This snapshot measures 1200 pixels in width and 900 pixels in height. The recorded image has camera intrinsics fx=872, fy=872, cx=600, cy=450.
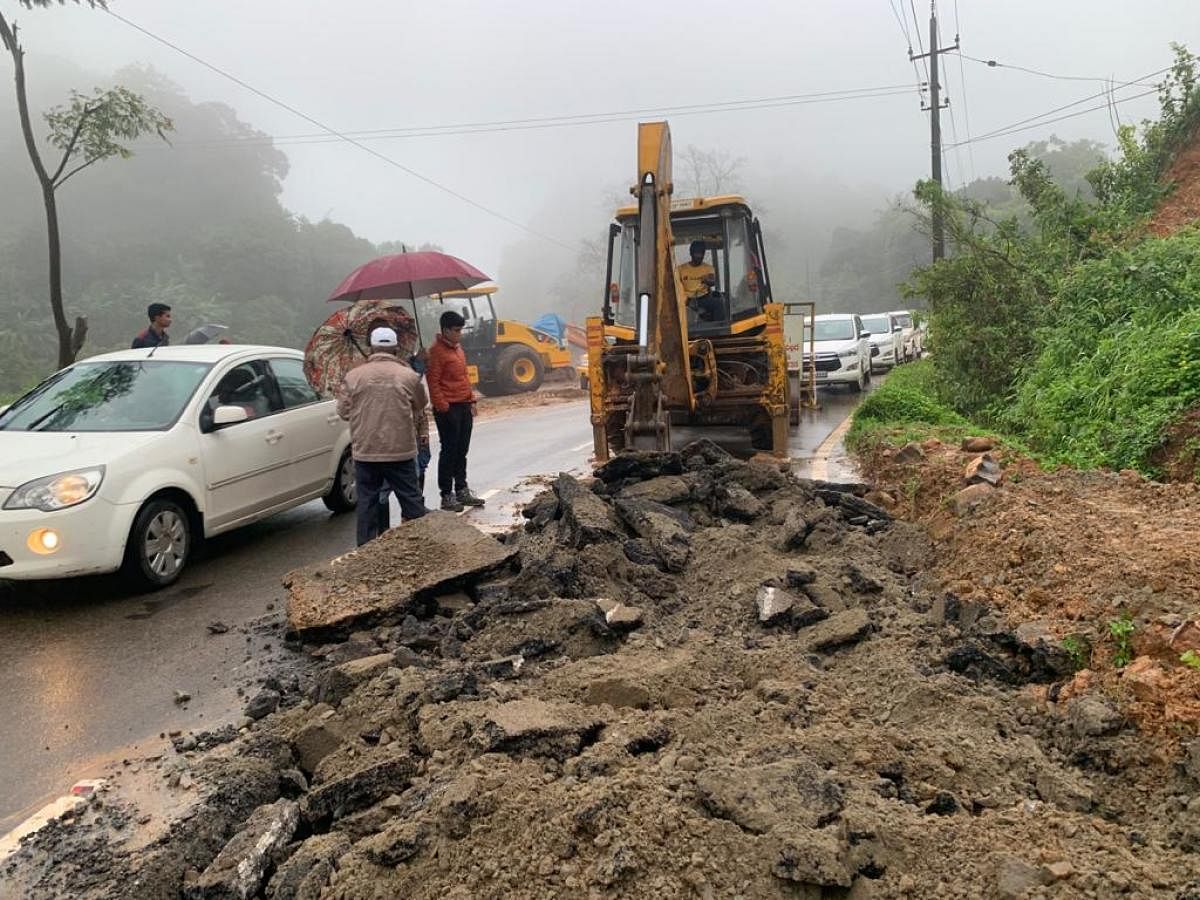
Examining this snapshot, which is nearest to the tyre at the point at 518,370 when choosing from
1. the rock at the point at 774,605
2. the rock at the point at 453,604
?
the rock at the point at 453,604

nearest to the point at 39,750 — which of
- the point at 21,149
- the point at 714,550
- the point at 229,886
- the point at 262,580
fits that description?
the point at 229,886

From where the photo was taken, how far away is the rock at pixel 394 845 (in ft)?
8.79

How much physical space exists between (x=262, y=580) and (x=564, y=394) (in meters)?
17.1

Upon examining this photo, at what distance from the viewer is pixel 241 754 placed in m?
3.84

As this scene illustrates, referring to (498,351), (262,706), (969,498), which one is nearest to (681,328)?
(969,498)

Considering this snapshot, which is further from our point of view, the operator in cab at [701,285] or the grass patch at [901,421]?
the operator in cab at [701,285]

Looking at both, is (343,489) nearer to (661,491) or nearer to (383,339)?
(383,339)

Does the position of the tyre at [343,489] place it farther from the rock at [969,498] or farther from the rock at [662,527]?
the rock at [969,498]

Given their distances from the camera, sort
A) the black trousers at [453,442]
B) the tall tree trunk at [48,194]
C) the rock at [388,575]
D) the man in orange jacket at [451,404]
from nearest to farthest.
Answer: the rock at [388,575] → the man in orange jacket at [451,404] → the black trousers at [453,442] → the tall tree trunk at [48,194]

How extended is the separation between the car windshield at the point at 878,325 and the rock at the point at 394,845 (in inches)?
927

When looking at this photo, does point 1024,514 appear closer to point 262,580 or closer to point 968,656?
point 968,656

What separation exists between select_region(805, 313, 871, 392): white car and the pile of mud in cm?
1421

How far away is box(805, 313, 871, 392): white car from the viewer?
18750 millimetres

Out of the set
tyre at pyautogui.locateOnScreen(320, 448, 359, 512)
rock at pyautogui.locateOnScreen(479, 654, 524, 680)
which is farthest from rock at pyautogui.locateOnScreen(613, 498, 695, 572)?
tyre at pyautogui.locateOnScreen(320, 448, 359, 512)
